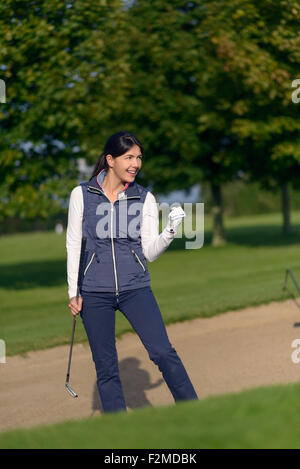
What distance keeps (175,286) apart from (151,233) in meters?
11.8

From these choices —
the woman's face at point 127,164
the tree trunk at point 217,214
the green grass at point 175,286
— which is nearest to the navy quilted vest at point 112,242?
the woman's face at point 127,164

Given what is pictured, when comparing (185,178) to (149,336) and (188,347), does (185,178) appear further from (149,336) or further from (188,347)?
(149,336)

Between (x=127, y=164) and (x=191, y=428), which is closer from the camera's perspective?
(x=191, y=428)

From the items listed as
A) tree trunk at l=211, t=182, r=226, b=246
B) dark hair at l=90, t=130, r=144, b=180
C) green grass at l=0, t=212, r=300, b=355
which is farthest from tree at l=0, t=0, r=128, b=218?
tree trunk at l=211, t=182, r=226, b=246

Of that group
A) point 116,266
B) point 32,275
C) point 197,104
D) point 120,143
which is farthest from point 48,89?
point 197,104

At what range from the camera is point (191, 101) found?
24.1 m

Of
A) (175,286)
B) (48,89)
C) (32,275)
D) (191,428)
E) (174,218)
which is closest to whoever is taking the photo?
(191,428)

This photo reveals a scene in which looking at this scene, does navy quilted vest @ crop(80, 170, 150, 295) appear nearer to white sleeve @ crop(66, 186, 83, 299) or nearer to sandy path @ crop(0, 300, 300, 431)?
white sleeve @ crop(66, 186, 83, 299)

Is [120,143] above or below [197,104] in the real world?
below

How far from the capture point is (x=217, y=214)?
28.3m

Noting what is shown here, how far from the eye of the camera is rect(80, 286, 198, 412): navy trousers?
14.0 ft

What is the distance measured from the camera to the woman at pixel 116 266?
4.29 metres

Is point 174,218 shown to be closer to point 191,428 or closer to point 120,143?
point 120,143
